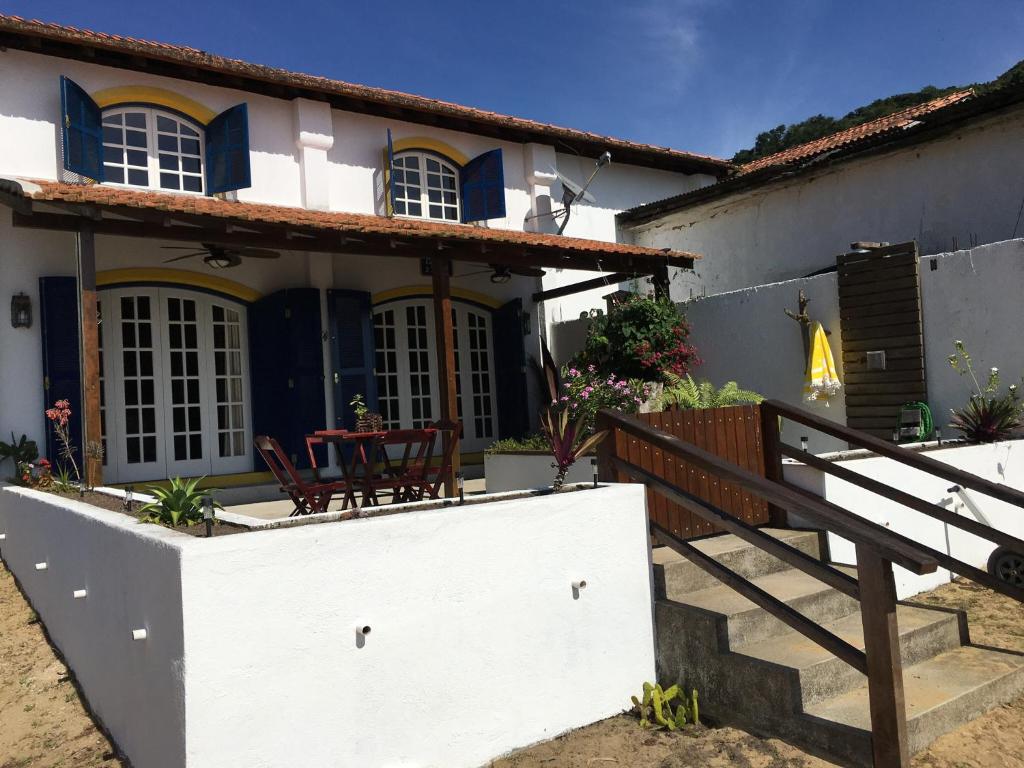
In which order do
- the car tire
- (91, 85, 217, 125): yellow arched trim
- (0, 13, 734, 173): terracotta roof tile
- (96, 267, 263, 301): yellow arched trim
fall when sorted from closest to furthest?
the car tire < (0, 13, 734, 173): terracotta roof tile < (96, 267, 263, 301): yellow arched trim < (91, 85, 217, 125): yellow arched trim

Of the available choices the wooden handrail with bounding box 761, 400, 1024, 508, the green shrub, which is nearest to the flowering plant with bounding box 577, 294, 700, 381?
the green shrub

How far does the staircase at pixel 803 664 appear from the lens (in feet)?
11.8

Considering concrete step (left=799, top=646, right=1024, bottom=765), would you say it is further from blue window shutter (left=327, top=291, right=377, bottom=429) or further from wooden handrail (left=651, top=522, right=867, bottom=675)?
blue window shutter (left=327, top=291, right=377, bottom=429)

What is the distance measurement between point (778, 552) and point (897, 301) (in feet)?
17.9

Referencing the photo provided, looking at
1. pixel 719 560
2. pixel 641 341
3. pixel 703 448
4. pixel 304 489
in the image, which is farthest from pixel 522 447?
pixel 719 560

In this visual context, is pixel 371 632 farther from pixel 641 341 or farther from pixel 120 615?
pixel 641 341

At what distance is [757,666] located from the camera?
3.81 m

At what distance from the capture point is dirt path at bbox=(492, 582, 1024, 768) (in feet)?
11.4

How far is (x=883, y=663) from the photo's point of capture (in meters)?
3.31

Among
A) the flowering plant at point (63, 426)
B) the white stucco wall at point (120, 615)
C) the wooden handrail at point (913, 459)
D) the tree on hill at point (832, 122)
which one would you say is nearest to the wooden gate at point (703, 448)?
the wooden handrail at point (913, 459)

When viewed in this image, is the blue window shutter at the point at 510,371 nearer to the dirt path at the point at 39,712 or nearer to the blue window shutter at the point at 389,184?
the blue window shutter at the point at 389,184

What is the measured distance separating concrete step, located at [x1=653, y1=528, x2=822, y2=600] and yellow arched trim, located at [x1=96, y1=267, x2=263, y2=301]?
636cm

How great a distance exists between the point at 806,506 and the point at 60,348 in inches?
289

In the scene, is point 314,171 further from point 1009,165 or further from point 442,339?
point 1009,165
